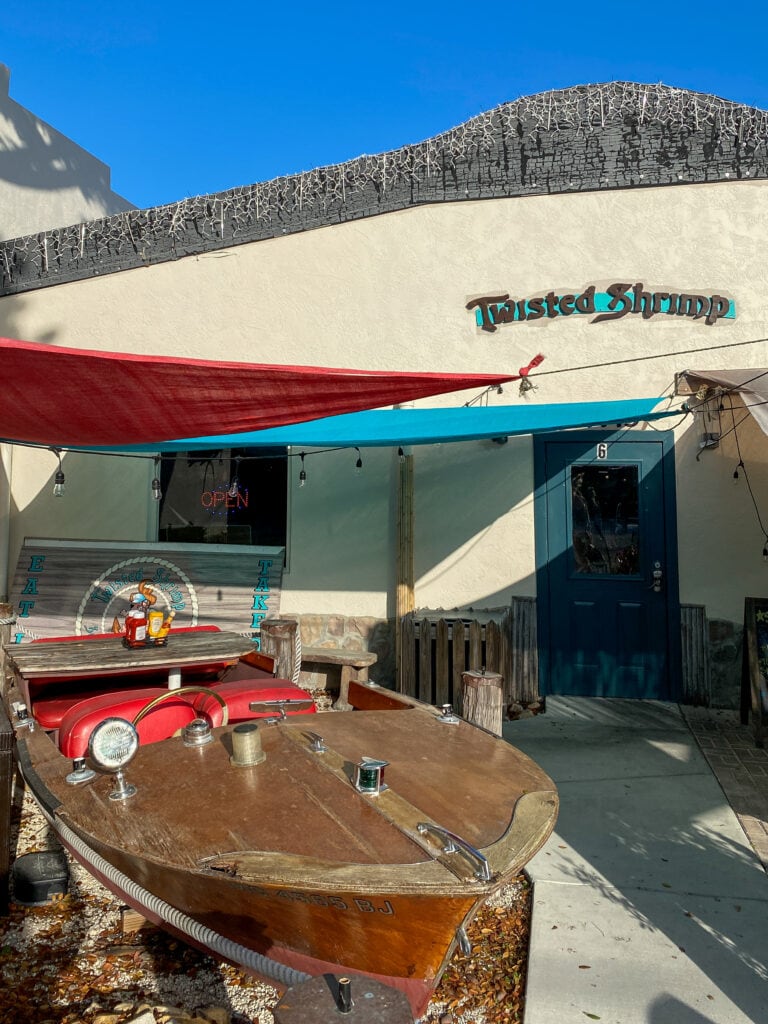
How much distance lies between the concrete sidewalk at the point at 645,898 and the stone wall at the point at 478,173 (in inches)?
201

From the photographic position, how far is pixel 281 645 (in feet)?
16.7

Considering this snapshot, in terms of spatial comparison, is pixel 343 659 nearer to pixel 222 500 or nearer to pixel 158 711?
pixel 222 500

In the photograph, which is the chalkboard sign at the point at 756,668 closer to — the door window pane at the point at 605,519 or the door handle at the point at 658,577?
the door handle at the point at 658,577

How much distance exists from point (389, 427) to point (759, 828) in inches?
141

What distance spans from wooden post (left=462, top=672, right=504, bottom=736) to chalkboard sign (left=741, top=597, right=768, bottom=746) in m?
2.51

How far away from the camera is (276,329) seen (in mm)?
7016

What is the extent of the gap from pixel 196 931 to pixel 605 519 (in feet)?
17.0

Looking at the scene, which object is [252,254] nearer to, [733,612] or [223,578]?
[223,578]

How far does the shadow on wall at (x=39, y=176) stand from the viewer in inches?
414

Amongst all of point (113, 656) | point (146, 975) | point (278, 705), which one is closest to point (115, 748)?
point (146, 975)

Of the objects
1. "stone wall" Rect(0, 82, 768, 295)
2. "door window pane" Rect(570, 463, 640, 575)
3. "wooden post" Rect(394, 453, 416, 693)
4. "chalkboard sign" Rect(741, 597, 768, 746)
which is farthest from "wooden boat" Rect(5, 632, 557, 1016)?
"stone wall" Rect(0, 82, 768, 295)

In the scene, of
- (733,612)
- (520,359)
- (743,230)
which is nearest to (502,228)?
(520,359)

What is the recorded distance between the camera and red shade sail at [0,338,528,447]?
137 inches

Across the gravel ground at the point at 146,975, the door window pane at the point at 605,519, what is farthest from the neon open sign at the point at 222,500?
the gravel ground at the point at 146,975
